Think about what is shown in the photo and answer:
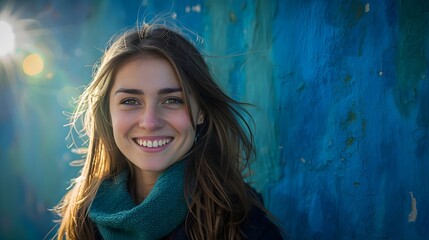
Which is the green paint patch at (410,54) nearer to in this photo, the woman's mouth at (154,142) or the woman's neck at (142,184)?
the woman's mouth at (154,142)

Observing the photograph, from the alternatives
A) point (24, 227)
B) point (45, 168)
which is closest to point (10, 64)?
point (45, 168)

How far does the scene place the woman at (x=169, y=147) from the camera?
Answer: 5.70 feet

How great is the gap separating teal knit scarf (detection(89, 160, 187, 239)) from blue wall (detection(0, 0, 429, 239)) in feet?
1.83

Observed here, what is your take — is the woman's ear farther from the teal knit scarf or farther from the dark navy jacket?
the dark navy jacket

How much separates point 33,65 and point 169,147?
5.71 feet

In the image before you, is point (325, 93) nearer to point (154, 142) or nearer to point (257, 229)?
point (257, 229)

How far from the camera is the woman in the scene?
174 cm

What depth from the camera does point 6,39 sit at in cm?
302

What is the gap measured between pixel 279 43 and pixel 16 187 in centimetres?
230

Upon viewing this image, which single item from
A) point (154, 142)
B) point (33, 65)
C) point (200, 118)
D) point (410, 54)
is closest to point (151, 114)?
point (154, 142)

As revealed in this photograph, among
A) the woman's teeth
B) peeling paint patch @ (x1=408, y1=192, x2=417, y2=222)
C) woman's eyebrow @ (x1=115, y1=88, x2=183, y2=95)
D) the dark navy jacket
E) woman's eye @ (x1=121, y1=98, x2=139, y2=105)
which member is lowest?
the dark navy jacket

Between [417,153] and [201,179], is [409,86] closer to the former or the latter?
[417,153]

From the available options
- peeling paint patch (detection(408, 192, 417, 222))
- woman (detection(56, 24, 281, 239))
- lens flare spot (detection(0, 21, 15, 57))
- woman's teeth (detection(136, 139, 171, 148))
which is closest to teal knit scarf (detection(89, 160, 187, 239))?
woman (detection(56, 24, 281, 239))

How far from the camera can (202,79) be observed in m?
1.86
